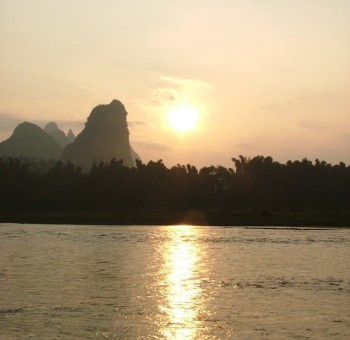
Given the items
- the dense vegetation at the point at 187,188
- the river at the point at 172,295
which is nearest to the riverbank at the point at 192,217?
the dense vegetation at the point at 187,188

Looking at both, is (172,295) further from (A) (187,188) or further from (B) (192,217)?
(A) (187,188)

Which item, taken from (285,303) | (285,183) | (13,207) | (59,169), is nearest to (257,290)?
(285,303)

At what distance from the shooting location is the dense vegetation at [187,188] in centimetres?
13362

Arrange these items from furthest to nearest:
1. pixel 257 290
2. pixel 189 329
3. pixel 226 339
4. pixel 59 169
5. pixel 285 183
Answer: pixel 59 169 < pixel 285 183 < pixel 257 290 < pixel 189 329 < pixel 226 339

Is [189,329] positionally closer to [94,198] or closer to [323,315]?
[323,315]

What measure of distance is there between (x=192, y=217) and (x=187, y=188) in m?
13.5

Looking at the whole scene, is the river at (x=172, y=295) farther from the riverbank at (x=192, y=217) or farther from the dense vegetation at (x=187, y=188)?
the dense vegetation at (x=187, y=188)

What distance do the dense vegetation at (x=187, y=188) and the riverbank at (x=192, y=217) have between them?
4710 millimetres

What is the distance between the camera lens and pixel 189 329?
21.0 m

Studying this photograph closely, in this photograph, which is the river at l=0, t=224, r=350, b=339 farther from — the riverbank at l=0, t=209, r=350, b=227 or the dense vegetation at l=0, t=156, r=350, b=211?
the dense vegetation at l=0, t=156, r=350, b=211

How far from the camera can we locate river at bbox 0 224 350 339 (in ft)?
68.7

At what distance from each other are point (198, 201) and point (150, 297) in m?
113

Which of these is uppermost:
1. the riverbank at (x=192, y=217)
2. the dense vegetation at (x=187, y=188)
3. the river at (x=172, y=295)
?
the dense vegetation at (x=187, y=188)

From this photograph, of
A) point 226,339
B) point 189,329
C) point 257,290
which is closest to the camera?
point 226,339
